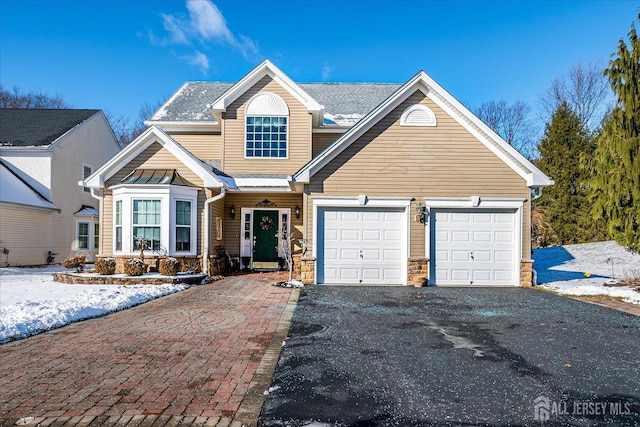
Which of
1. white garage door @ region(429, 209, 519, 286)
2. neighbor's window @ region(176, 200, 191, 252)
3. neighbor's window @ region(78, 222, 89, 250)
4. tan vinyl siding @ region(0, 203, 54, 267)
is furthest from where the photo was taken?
neighbor's window @ region(78, 222, 89, 250)

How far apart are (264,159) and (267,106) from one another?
203cm

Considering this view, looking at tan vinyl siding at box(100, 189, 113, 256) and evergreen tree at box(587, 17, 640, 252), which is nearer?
evergreen tree at box(587, 17, 640, 252)

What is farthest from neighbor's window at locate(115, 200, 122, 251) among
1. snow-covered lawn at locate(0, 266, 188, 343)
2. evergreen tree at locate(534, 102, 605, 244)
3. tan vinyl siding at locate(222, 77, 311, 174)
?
evergreen tree at locate(534, 102, 605, 244)

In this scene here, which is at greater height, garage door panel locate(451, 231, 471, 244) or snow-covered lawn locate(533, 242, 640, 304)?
garage door panel locate(451, 231, 471, 244)

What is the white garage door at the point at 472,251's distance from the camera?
1152 cm

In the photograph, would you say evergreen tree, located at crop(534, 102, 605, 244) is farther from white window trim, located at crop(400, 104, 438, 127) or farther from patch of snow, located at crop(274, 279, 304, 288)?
patch of snow, located at crop(274, 279, 304, 288)

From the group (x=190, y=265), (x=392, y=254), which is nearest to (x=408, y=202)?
(x=392, y=254)

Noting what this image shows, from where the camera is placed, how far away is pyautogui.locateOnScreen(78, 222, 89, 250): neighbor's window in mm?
20484

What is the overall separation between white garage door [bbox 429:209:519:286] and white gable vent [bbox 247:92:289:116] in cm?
708

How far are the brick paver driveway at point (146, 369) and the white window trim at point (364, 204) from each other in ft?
14.0

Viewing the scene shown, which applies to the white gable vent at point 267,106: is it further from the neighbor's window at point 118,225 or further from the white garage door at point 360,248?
the neighbor's window at point 118,225

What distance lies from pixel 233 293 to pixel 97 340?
4338 mm

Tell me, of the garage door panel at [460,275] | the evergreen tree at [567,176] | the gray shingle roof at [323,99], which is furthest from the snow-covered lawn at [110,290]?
the gray shingle roof at [323,99]

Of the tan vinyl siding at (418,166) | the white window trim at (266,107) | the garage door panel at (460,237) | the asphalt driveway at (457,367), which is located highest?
the white window trim at (266,107)
